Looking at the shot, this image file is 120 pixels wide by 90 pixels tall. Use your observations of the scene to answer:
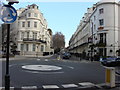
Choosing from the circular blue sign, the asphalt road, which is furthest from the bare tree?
the circular blue sign

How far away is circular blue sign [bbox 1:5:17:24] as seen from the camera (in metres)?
7.42

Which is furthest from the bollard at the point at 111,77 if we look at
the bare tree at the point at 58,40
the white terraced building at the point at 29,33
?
the bare tree at the point at 58,40

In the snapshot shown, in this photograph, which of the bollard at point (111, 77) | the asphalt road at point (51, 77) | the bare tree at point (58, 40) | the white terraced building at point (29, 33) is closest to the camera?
the bollard at point (111, 77)

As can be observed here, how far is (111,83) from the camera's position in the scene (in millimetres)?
10039

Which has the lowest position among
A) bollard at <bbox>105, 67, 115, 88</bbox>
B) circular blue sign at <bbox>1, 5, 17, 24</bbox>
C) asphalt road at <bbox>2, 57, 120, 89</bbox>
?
asphalt road at <bbox>2, 57, 120, 89</bbox>

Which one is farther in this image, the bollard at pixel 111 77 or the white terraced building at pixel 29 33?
the white terraced building at pixel 29 33

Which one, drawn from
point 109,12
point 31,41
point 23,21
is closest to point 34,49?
point 31,41

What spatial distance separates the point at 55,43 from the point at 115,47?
77.7 m

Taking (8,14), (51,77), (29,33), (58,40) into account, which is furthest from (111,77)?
(58,40)

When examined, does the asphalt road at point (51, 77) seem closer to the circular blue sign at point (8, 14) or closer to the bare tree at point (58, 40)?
the circular blue sign at point (8, 14)

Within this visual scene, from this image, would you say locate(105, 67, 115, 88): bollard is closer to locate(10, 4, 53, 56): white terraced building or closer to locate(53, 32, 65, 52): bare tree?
locate(10, 4, 53, 56): white terraced building

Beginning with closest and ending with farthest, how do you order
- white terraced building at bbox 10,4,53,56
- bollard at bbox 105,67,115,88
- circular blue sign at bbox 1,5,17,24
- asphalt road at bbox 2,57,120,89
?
circular blue sign at bbox 1,5,17,24
bollard at bbox 105,67,115,88
asphalt road at bbox 2,57,120,89
white terraced building at bbox 10,4,53,56

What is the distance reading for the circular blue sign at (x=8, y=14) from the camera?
7.42 metres

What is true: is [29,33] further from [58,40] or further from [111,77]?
[111,77]
